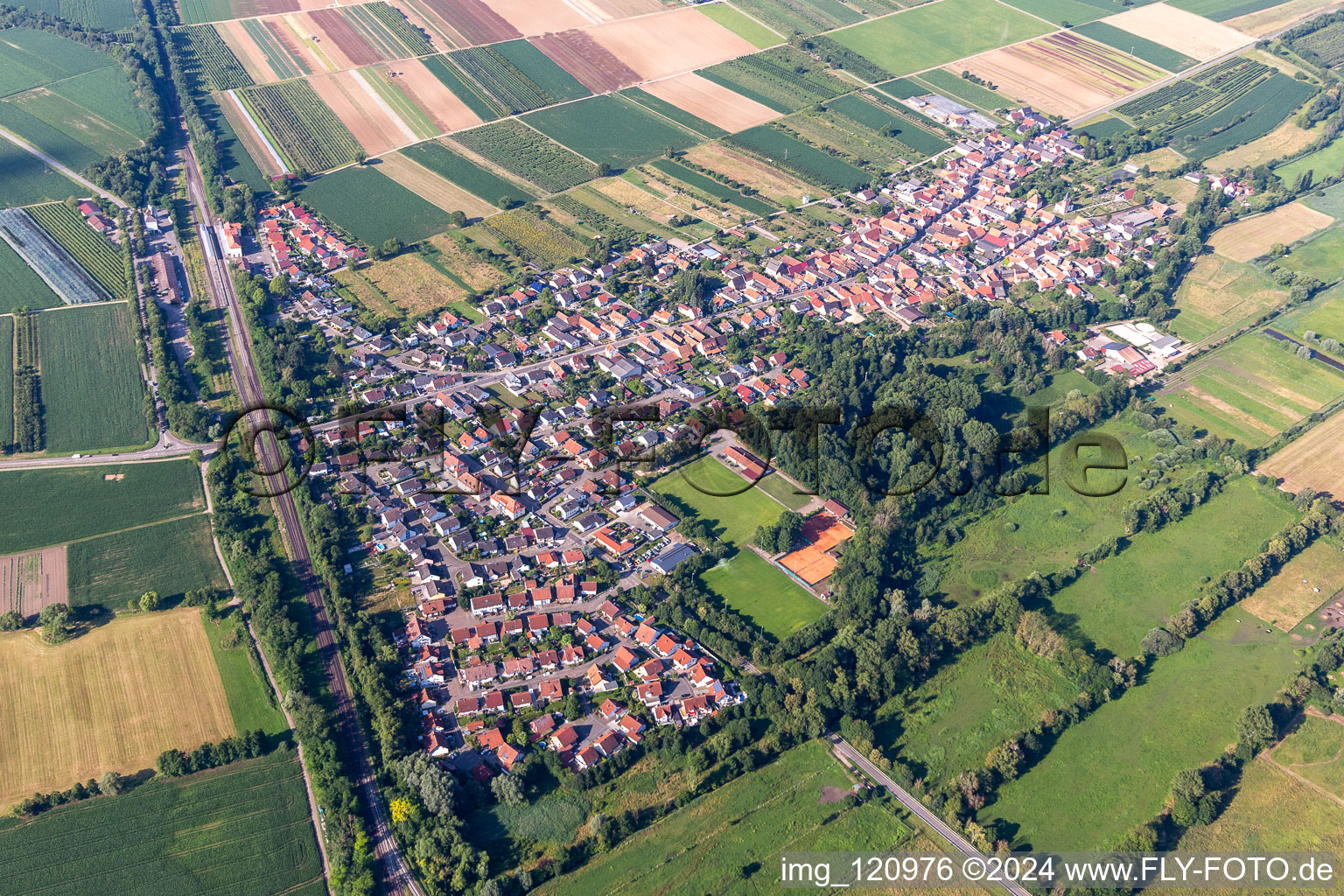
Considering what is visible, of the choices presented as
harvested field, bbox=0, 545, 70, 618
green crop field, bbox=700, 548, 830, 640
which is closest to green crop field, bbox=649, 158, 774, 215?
green crop field, bbox=700, 548, 830, 640

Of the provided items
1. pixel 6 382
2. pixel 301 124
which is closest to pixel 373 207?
pixel 301 124

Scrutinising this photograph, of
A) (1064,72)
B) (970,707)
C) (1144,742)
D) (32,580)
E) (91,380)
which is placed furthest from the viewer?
(1064,72)

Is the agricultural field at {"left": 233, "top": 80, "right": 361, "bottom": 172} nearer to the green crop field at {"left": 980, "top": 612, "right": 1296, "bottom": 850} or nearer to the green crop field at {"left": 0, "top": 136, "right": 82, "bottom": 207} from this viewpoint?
the green crop field at {"left": 0, "top": 136, "right": 82, "bottom": 207}

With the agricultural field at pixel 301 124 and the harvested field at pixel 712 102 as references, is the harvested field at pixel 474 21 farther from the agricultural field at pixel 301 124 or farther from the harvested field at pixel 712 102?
the agricultural field at pixel 301 124

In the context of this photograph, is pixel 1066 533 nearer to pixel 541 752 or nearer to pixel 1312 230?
pixel 541 752

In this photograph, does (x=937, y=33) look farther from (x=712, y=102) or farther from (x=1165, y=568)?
(x=1165, y=568)

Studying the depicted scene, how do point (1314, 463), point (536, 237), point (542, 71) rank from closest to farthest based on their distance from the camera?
point (1314, 463) → point (536, 237) → point (542, 71)

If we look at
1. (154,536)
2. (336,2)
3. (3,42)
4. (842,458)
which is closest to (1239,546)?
(842,458)
